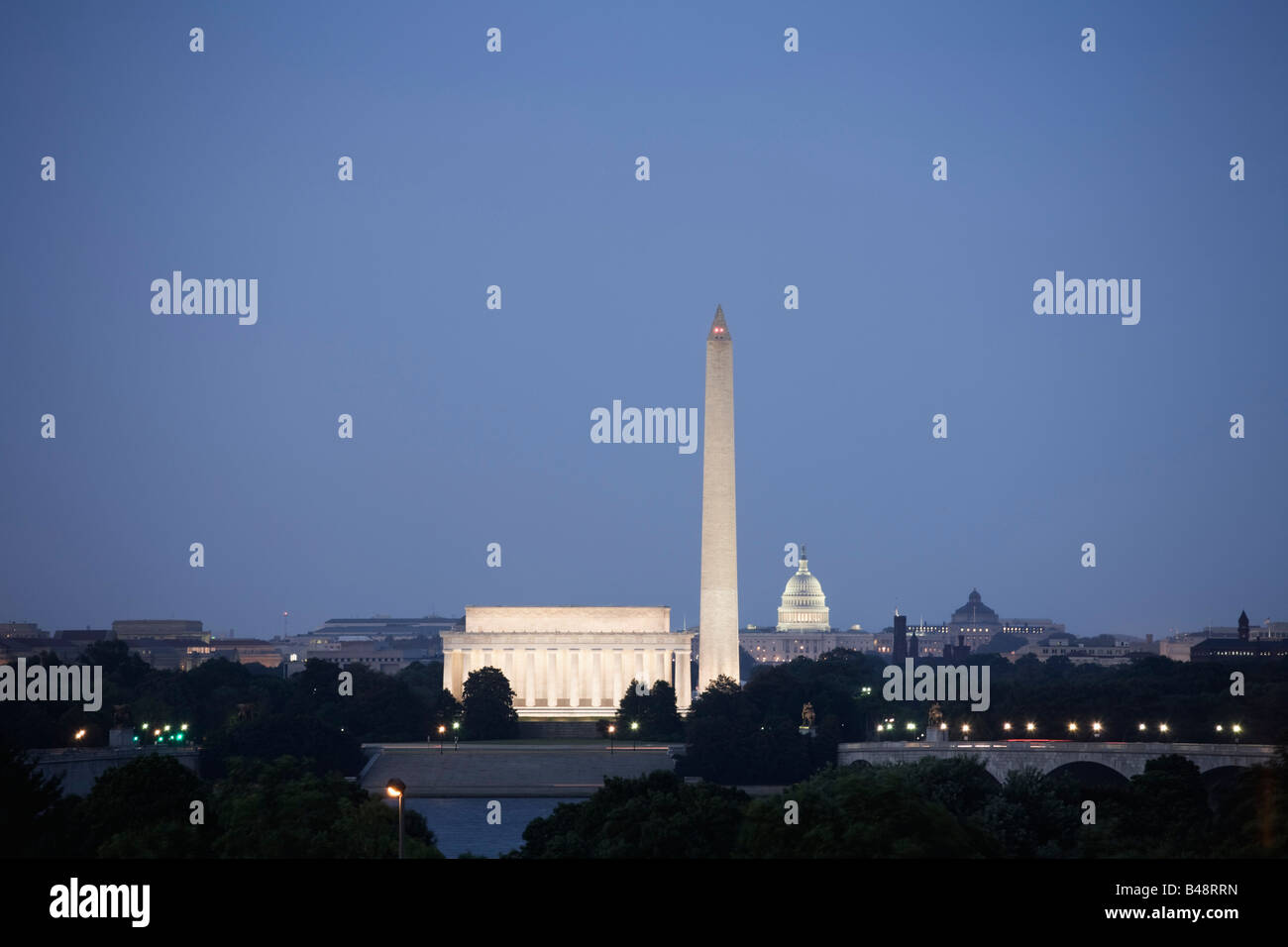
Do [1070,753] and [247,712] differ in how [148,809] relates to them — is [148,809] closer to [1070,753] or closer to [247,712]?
[1070,753]

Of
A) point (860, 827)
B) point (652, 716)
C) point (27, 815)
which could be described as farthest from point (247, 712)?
point (860, 827)

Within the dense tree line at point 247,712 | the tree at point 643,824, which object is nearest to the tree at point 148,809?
the tree at point 643,824

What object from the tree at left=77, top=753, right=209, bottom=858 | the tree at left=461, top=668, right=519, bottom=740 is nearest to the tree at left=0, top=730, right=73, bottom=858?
the tree at left=77, top=753, right=209, bottom=858

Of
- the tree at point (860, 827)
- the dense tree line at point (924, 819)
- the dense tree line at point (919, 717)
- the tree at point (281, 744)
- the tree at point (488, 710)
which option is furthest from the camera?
the tree at point (488, 710)

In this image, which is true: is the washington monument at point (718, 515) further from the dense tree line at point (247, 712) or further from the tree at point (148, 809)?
the tree at point (148, 809)
